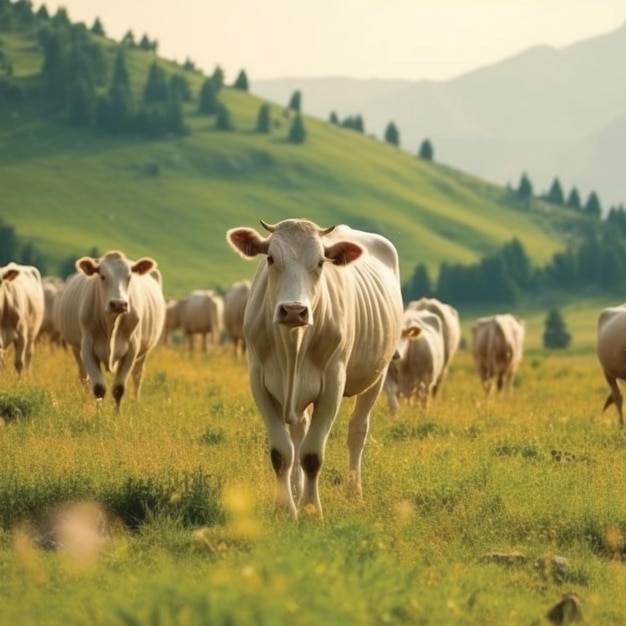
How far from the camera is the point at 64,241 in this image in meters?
156

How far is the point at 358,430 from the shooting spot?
41.5ft

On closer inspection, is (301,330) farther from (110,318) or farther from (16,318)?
(16,318)

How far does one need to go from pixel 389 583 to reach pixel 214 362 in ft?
84.1

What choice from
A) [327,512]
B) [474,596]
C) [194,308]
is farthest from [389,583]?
[194,308]

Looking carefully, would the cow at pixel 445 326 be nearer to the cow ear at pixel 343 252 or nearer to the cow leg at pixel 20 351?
the cow leg at pixel 20 351

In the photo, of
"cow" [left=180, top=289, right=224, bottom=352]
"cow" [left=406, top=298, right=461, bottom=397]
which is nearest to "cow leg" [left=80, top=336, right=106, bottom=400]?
"cow" [left=406, top=298, right=461, bottom=397]

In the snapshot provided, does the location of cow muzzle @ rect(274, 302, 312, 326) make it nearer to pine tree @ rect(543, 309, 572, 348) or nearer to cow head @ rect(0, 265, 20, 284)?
cow head @ rect(0, 265, 20, 284)

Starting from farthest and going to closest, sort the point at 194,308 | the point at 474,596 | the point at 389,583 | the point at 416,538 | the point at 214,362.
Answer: the point at 194,308 → the point at 214,362 → the point at 416,538 → the point at 474,596 → the point at 389,583

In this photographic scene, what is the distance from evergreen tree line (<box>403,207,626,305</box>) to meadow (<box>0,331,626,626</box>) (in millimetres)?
147622

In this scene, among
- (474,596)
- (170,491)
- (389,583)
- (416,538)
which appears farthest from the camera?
(170,491)

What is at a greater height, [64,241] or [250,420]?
[250,420]

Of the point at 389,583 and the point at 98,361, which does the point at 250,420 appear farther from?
the point at 389,583

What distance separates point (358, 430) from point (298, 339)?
2.28 meters

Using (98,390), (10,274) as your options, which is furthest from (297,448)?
(10,274)
